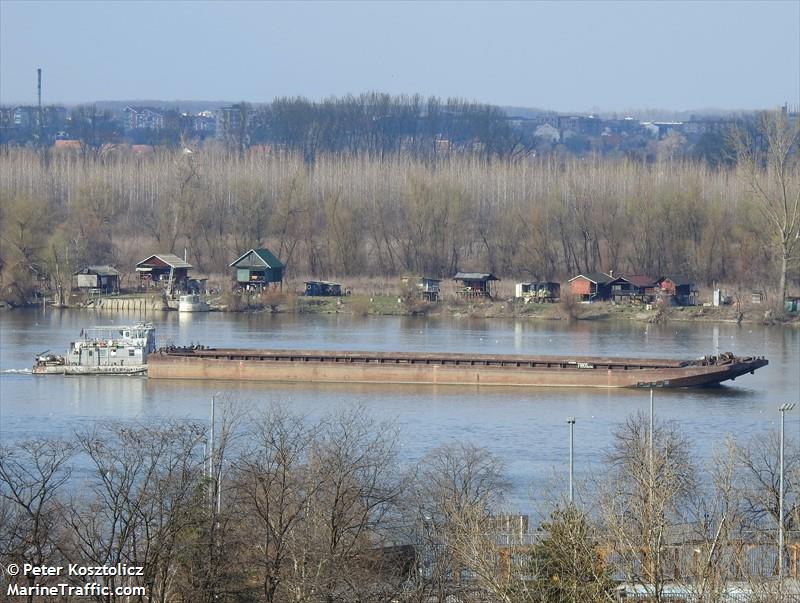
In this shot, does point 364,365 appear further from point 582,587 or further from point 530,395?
point 582,587

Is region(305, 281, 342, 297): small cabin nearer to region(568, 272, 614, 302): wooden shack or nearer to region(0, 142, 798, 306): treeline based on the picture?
region(0, 142, 798, 306): treeline

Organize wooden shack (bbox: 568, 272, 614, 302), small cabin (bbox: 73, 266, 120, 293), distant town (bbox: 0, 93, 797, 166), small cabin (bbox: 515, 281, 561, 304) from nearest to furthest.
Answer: wooden shack (bbox: 568, 272, 614, 302) < small cabin (bbox: 515, 281, 561, 304) < small cabin (bbox: 73, 266, 120, 293) < distant town (bbox: 0, 93, 797, 166)

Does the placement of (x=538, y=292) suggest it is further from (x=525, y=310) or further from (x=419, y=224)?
(x=419, y=224)

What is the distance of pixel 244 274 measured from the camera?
165 feet

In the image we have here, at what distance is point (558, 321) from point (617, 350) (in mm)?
9988

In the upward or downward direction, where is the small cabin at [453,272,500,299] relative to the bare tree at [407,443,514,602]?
downward

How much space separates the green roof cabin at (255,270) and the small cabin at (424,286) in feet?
15.8

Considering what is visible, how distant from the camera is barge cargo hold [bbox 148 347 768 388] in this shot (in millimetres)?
28406

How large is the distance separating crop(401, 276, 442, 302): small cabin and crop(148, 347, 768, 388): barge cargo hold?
1633 cm

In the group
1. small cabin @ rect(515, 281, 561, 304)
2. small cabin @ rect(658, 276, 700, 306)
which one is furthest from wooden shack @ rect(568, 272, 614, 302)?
small cabin @ rect(658, 276, 700, 306)

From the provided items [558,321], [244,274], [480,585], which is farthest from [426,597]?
[244,274]

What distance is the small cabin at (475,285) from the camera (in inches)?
1900

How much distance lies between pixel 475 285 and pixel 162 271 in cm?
1085

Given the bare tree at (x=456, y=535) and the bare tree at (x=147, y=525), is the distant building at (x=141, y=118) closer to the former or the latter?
the bare tree at (x=456, y=535)
